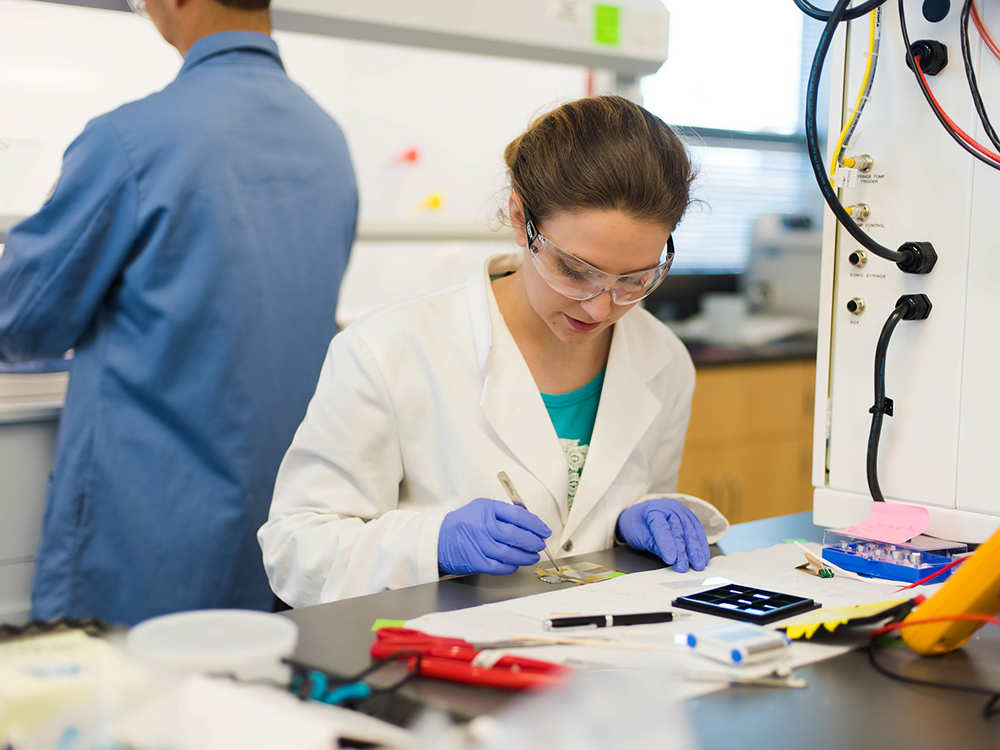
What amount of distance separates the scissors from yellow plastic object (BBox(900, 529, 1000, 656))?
0.34 metres

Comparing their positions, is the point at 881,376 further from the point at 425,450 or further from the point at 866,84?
the point at 425,450

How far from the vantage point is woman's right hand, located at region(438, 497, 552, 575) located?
3.41 feet

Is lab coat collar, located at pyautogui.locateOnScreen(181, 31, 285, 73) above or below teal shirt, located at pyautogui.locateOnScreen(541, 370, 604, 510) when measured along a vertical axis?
above

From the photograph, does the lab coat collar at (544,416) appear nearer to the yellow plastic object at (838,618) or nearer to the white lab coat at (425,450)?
the white lab coat at (425,450)

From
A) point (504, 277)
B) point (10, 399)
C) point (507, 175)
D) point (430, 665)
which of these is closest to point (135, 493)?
point (10, 399)

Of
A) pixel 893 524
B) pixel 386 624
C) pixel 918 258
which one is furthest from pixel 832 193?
pixel 386 624

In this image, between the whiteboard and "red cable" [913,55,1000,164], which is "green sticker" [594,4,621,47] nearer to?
the whiteboard

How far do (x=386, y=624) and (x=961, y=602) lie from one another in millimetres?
511

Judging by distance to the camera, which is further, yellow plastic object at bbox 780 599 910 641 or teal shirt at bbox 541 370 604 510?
teal shirt at bbox 541 370 604 510

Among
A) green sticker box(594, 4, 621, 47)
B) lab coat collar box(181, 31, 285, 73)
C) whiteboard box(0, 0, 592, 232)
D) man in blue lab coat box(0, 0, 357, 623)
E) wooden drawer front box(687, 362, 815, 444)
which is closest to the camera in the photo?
man in blue lab coat box(0, 0, 357, 623)

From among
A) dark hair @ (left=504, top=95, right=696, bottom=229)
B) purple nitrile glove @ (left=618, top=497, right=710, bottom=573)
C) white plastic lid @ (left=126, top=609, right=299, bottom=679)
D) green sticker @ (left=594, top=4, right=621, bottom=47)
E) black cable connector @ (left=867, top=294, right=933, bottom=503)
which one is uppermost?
green sticker @ (left=594, top=4, right=621, bottom=47)

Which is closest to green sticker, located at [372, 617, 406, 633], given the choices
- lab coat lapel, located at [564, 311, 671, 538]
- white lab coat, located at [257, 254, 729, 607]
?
white lab coat, located at [257, 254, 729, 607]

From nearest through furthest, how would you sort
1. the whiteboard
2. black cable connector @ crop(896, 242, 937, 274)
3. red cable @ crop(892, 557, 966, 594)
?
red cable @ crop(892, 557, 966, 594) → black cable connector @ crop(896, 242, 937, 274) → the whiteboard

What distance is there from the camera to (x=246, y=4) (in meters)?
1.76
